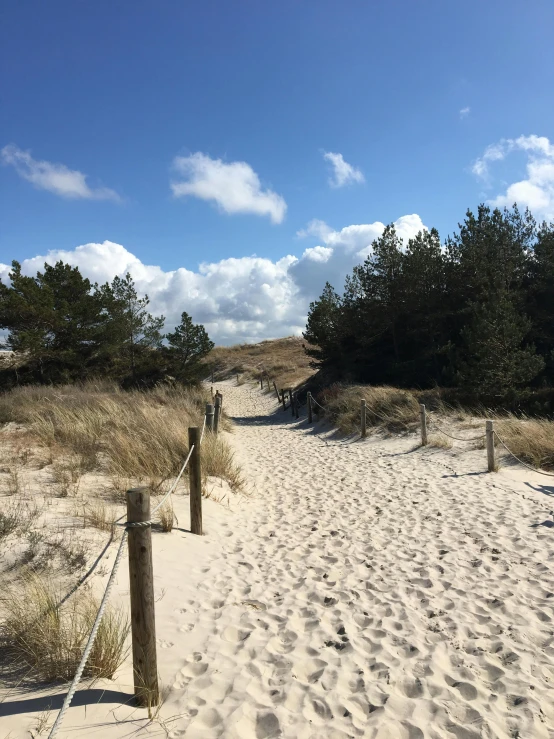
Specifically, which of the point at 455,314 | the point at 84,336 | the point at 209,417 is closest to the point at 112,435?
the point at 209,417

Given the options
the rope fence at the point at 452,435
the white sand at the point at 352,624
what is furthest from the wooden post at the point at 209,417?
the rope fence at the point at 452,435

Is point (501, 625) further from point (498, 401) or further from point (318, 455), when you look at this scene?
point (498, 401)

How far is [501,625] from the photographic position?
3811mm

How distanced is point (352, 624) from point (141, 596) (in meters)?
2.06

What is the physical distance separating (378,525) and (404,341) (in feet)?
61.9

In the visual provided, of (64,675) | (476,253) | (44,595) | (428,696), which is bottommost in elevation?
(428,696)

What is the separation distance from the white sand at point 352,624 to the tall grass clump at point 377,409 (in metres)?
6.34

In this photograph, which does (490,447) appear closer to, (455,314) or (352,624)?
(352,624)

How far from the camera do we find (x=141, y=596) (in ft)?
8.92

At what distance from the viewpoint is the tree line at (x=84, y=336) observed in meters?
18.5

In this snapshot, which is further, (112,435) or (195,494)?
(112,435)

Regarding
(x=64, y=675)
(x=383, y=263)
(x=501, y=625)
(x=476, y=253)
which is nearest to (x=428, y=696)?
(x=501, y=625)

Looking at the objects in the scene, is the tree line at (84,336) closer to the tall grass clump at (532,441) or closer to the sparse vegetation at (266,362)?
the sparse vegetation at (266,362)

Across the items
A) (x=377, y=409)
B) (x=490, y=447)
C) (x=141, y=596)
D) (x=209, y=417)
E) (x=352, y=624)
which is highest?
(x=209, y=417)
